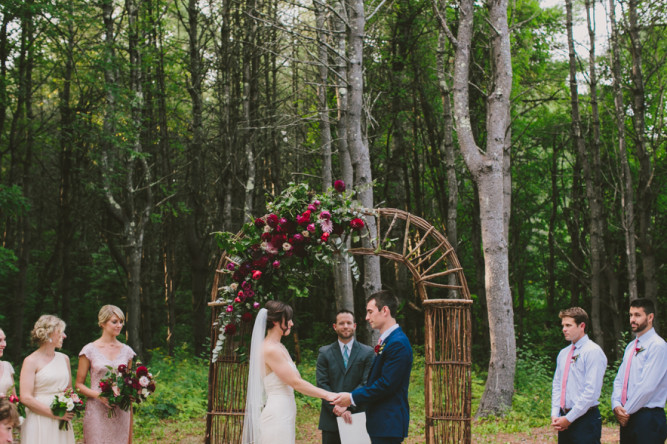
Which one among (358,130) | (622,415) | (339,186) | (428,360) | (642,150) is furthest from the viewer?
(642,150)

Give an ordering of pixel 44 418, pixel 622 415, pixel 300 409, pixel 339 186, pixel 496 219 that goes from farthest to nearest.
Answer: pixel 300 409
pixel 496 219
pixel 339 186
pixel 44 418
pixel 622 415

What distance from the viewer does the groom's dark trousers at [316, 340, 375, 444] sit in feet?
18.5

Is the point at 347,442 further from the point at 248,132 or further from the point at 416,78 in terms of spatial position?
the point at 416,78

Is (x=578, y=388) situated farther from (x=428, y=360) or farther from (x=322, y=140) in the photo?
(x=322, y=140)

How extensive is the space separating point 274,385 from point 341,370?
3.38 feet

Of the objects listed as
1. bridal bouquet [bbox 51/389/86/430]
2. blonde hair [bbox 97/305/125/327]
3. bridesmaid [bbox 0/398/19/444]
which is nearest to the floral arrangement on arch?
blonde hair [bbox 97/305/125/327]

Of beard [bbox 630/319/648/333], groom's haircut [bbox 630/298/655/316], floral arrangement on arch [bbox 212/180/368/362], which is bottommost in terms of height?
beard [bbox 630/319/648/333]

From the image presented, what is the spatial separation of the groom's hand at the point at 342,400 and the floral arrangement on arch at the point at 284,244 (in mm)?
1122

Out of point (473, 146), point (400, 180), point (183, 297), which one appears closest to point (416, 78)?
point (400, 180)

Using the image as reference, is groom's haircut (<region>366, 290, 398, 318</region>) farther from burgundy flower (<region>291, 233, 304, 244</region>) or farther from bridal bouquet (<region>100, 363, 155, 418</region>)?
bridal bouquet (<region>100, 363, 155, 418</region>)

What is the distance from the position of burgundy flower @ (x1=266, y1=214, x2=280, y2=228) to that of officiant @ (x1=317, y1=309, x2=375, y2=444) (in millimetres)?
1097

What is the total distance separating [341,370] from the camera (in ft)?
19.1

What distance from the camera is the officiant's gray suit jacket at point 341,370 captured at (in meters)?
5.75

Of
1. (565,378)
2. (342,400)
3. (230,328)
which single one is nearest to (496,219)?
(565,378)
